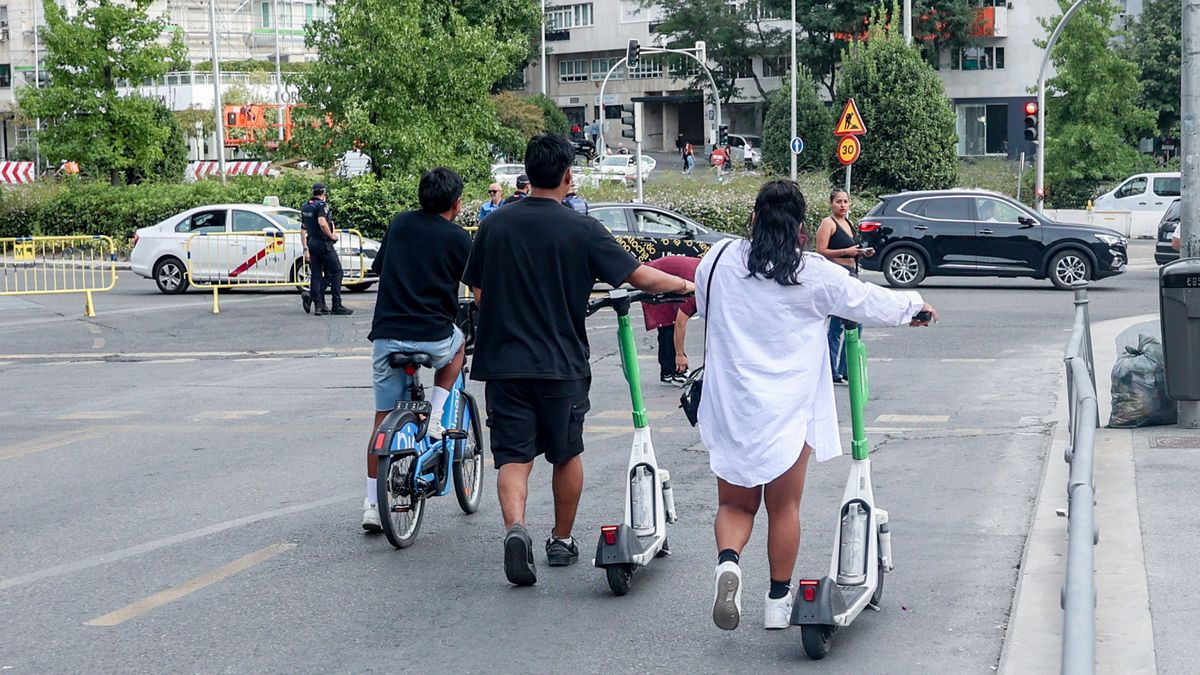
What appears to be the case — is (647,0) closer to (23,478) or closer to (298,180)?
(298,180)

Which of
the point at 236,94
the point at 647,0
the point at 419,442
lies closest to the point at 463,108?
the point at 419,442

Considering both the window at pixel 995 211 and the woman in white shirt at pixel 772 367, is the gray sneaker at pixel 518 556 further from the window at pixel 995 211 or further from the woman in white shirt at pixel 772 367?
the window at pixel 995 211

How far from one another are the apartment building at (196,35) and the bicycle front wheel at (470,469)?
218 ft

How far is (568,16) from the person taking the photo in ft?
311

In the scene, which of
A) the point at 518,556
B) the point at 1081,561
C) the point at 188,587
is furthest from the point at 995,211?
the point at 1081,561

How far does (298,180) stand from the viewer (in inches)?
1380

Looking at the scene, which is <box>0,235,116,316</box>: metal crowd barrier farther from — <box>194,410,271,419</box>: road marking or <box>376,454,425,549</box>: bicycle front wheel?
<box>376,454,425,549</box>: bicycle front wheel

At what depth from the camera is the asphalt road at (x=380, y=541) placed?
226 inches

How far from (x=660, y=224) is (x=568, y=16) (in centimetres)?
7237

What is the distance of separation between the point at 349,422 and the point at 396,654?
6.07m

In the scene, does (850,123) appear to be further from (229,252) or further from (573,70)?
(573,70)

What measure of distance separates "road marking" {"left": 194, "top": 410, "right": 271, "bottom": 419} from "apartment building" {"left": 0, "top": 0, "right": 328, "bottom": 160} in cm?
6194

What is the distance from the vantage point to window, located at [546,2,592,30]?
93.3m

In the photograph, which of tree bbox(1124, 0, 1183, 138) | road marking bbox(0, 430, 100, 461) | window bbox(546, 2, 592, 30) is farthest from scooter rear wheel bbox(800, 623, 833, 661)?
window bbox(546, 2, 592, 30)
